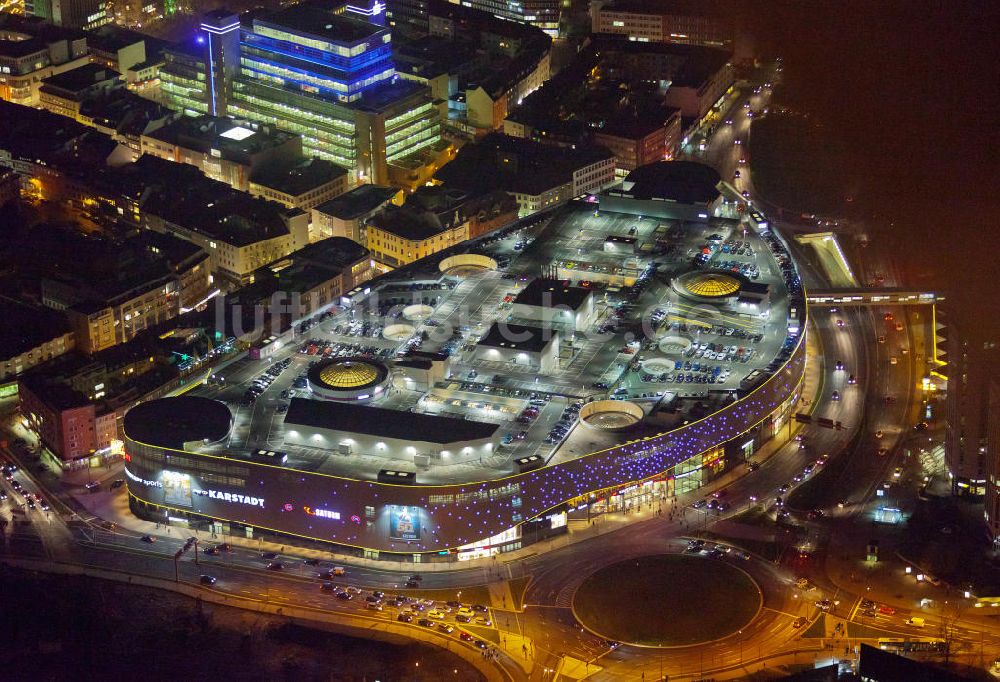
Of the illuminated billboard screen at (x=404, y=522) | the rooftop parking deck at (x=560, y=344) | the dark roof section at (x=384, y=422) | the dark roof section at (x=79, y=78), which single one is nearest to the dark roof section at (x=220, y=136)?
the dark roof section at (x=79, y=78)

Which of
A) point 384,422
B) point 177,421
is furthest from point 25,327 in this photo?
point 384,422

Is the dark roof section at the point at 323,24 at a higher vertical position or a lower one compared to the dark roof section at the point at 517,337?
higher

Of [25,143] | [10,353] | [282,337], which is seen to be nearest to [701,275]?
[282,337]

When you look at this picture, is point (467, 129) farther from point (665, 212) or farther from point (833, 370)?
point (833, 370)

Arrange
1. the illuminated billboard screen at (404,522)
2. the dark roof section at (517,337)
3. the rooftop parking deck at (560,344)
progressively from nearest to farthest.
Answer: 1. the illuminated billboard screen at (404,522)
2. the rooftop parking deck at (560,344)
3. the dark roof section at (517,337)

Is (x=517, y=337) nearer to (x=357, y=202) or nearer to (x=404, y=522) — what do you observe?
(x=404, y=522)

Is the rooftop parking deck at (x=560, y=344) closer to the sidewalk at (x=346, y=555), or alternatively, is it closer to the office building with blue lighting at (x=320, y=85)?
the sidewalk at (x=346, y=555)

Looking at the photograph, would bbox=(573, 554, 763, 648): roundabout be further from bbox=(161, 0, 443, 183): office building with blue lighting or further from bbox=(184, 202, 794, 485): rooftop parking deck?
bbox=(161, 0, 443, 183): office building with blue lighting
